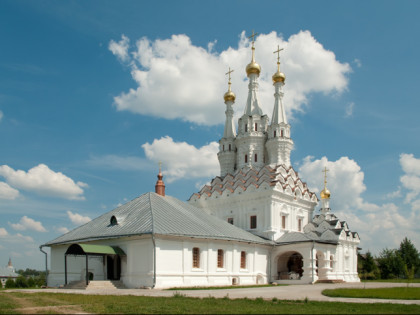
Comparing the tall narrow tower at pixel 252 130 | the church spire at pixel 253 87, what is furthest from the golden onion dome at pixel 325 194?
the church spire at pixel 253 87

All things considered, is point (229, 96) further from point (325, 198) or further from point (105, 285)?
point (105, 285)

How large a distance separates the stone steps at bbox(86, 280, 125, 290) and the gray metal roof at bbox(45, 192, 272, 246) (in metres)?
2.81

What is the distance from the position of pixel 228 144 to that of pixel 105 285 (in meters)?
25.0

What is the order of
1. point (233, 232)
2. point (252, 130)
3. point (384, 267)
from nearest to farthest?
point (233, 232)
point (252, 130)
point (384, 267)

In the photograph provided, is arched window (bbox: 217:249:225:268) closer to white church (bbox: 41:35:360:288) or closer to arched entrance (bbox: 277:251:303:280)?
white church (bbox: 41:35:360:288)

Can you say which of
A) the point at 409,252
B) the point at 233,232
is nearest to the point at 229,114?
the point at 233,232

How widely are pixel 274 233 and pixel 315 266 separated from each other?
450 cm

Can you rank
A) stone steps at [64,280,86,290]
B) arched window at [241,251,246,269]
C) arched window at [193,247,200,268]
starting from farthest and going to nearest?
arched window at [241,251,246,269], arched window at [193,247,200,268], stone steps at [64,280,86,290]

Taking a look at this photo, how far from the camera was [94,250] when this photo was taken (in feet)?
83.0

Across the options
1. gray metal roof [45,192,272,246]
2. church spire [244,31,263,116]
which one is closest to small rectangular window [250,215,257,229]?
gray metal roof [45,192,272,246]

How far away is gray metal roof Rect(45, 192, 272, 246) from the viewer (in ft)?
87.2

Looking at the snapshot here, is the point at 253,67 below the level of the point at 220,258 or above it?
above

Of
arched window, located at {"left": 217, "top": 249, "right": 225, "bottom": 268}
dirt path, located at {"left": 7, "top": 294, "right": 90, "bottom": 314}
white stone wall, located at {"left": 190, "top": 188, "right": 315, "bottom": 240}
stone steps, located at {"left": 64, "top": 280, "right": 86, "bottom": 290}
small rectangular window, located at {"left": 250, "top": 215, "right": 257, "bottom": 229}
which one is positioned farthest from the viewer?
small rectangular window, located at {"left": 250, "top": 215, "right": 257, "bottom": 229}

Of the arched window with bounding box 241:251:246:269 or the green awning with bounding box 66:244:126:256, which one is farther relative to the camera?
the arched window with bounding box 241:251:246:269
